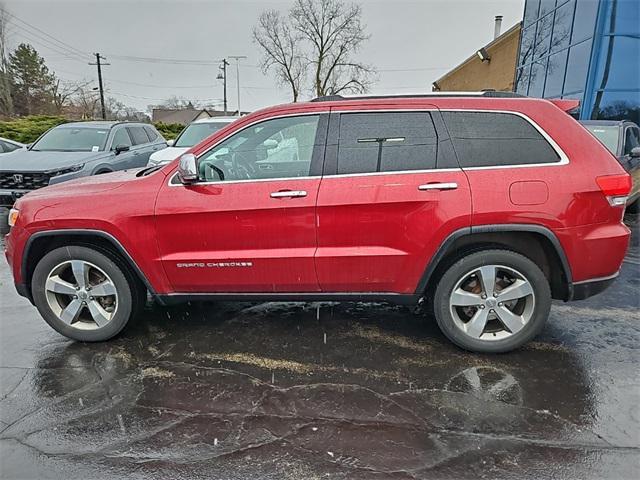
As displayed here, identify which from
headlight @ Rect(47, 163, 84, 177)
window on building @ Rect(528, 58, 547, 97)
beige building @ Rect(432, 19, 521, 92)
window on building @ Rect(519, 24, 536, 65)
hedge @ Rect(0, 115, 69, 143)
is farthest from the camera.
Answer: hedge @ Rect(0, 115, 69, 143)

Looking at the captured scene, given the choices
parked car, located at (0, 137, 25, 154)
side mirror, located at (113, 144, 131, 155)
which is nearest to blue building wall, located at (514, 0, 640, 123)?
side mirror, located at (113, 144, 131, 155)

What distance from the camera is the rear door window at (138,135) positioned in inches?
403

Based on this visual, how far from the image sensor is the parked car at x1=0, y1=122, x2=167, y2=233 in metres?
7.78

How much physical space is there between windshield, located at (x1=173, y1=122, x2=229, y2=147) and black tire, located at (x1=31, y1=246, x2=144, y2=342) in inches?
261

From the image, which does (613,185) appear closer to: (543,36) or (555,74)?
(555,74)

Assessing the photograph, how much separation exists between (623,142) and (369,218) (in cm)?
671

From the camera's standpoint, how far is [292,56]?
3797 cm

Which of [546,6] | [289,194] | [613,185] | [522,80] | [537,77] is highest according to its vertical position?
[546,6]

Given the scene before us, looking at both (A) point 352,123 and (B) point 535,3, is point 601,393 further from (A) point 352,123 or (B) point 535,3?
(B) point 535,3

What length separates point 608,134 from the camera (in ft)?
25.0

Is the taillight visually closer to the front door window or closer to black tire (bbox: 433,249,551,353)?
black tire (bbox: 433,249,551,353)

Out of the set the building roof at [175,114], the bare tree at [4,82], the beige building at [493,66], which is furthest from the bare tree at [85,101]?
the beige building at [493,66]

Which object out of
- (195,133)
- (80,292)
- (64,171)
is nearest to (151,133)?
(195,133)

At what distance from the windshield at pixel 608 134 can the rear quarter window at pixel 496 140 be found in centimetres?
554
